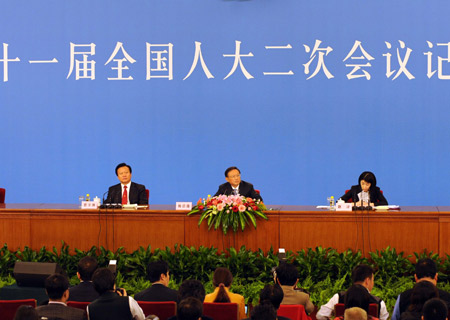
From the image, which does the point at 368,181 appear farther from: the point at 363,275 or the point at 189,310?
the point at 189,310

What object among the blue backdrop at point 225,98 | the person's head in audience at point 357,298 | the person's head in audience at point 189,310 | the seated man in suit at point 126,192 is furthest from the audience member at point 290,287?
the blue backdrop at point 225,98

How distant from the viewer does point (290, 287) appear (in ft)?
13.2

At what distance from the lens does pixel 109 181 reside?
8156mm

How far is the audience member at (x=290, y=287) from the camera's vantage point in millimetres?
3957

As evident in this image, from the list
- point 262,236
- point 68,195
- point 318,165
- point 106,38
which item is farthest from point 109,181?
point 262,236

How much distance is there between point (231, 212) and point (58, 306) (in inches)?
91.6

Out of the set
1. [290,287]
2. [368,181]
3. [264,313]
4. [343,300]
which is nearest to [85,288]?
[290,287]

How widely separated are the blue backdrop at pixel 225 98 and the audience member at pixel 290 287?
3.88 metres

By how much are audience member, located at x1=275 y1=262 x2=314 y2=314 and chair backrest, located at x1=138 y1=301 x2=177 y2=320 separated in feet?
2.07

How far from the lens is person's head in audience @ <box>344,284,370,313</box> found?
11.4 ft

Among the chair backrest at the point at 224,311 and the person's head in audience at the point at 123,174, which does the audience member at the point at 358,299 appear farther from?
the person's head in audience at the point at 123,174

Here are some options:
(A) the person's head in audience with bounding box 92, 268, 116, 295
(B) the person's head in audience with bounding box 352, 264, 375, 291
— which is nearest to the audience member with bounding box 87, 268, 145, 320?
(A) the person's head in audience with bounding box 92, 268, 116, 295

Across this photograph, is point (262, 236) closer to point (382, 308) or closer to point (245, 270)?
point (245, 270)

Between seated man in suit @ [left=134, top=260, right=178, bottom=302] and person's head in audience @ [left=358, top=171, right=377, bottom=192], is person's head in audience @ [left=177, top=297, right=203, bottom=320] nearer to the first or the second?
seated man in suit @ [left=134, top=260, right=178, bottom=302]
